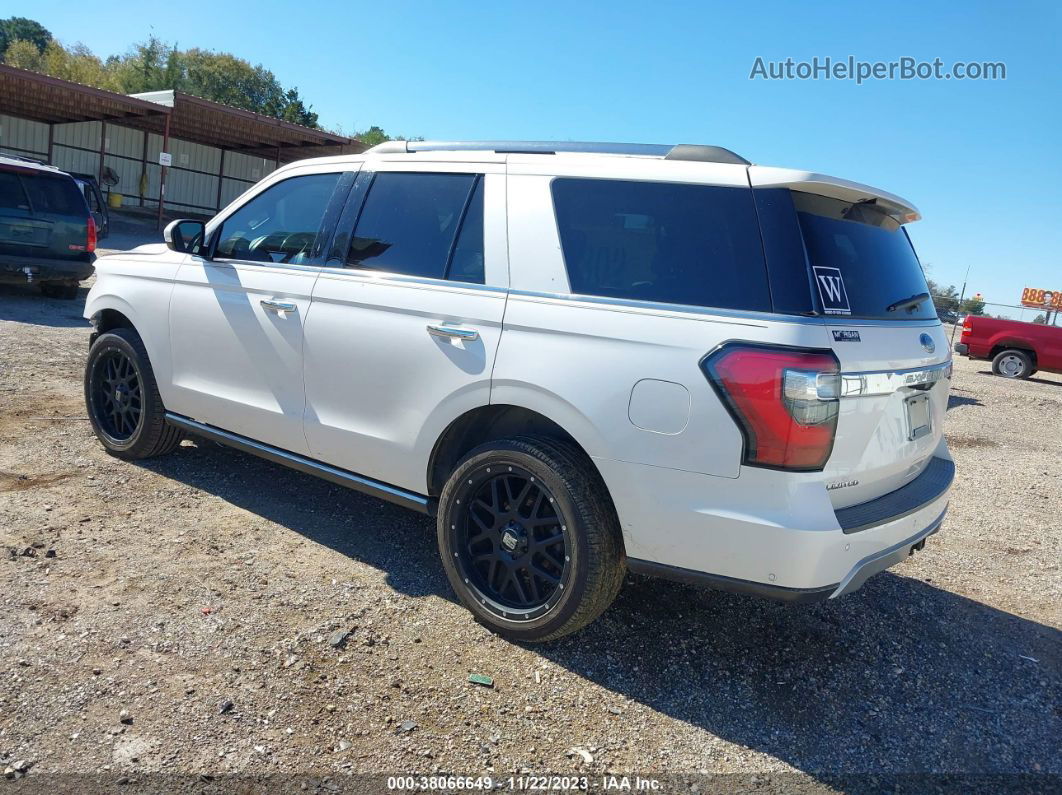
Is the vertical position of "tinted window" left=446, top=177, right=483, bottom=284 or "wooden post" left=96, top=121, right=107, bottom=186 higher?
"wooden post" left=96, top=121, right=107, bottom=186

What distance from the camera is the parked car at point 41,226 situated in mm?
10758

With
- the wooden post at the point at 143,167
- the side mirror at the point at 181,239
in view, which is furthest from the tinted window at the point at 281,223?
the wooden post at the point at 143,167

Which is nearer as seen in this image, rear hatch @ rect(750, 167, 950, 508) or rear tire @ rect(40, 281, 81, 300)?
rear hatch @ rect(750, 167, 950, 508)

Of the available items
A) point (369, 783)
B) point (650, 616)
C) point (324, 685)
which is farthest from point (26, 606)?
point (650, 616)

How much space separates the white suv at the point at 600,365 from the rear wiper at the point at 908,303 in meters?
0.01

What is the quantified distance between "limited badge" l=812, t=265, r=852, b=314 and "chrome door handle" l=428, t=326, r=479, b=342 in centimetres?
136

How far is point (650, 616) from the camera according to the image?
3.72 metres

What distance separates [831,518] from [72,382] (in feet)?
21.9

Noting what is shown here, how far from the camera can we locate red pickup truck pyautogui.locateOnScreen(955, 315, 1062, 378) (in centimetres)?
1677

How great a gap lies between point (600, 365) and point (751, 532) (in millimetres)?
804

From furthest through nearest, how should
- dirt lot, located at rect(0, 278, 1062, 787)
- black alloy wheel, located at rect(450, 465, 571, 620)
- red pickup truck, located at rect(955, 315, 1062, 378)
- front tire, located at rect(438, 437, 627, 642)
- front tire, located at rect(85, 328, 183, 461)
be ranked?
red pickup truck, located at rect(955, 315, 1062, 378) < front tire, located at rect(85, 328, 183, 461) < black alloy wheel, located at rect(450, 465, 571, 620) < front tire, located at rect(438, 437, 627, 642) < dirt lot, located at rect(0, 278, 1062, 787)

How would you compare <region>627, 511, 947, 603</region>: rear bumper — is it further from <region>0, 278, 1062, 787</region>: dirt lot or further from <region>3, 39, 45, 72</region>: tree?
<region>3, 39, 45, 72</region>: tree

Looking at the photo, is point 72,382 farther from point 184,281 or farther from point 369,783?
point 369,783

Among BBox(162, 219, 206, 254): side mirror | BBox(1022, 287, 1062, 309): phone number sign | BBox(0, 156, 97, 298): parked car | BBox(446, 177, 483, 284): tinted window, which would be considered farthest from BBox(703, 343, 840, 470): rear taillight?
BBox(1022, 287, 1062, 309): phone number sign
